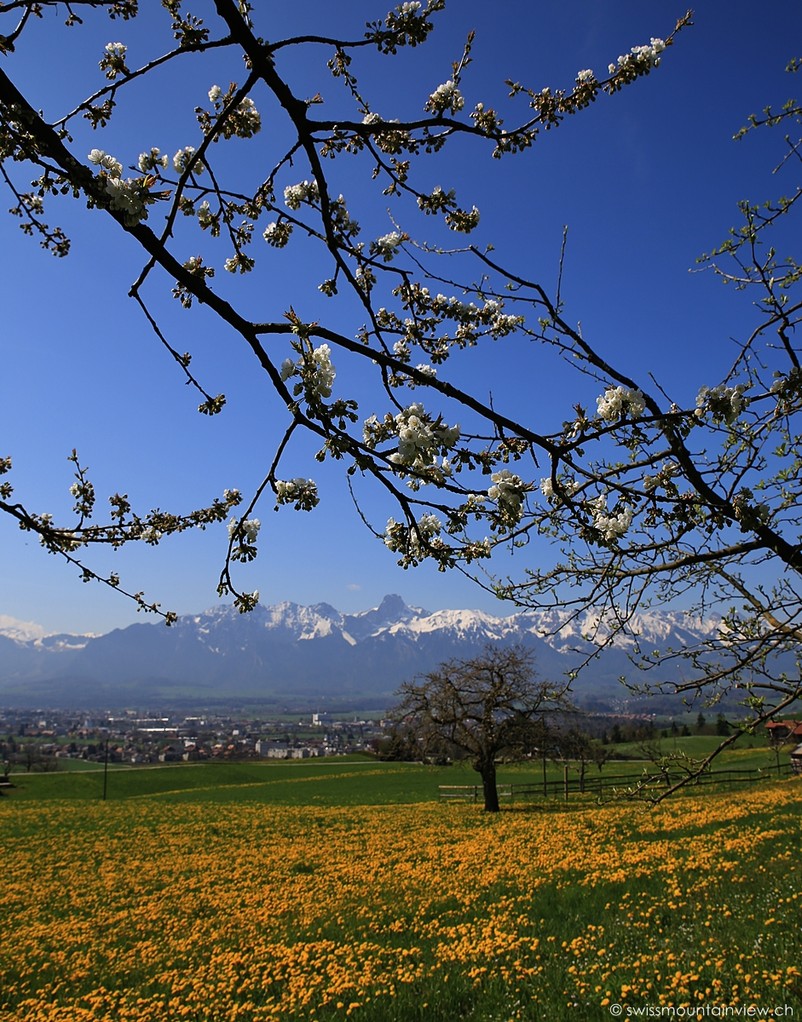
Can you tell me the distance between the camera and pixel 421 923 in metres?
9.32

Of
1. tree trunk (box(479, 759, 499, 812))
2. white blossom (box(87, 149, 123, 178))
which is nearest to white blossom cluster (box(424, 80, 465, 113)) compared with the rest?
white blossom (box(87, 149, 123, 178))

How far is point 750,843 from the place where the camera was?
492 inches

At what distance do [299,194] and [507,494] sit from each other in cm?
280

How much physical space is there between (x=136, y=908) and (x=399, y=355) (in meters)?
13.8

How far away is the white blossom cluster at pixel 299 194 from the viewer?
4086 millimetres

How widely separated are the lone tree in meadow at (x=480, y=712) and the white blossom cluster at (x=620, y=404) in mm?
24710

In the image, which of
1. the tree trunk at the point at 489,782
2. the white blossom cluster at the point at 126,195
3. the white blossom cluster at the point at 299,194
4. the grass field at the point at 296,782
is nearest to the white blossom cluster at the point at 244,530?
the white blossom cluster at the point at 126,195

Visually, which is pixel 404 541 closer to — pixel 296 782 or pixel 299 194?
pixel 299 194

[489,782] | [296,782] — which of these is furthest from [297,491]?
[296,782]

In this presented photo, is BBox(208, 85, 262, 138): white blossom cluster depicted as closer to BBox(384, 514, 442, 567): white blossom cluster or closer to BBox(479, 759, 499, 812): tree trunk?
BBox(384, 514, 442, 567): white blossom cluster

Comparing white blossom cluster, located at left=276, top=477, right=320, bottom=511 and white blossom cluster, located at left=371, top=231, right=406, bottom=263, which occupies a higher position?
white blossom cluster, located at left=371, top=231, right=406, bottom=263

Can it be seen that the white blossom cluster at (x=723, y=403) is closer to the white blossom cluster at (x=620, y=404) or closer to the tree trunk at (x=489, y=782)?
the white blossom cluster at (x=620, y=404)

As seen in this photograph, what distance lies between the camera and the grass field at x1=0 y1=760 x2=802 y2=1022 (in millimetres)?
6359

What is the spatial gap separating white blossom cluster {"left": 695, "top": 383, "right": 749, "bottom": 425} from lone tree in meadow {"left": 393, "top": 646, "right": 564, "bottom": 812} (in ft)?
81.1
